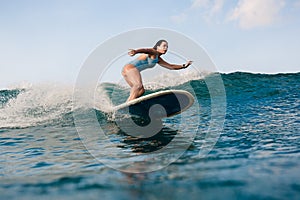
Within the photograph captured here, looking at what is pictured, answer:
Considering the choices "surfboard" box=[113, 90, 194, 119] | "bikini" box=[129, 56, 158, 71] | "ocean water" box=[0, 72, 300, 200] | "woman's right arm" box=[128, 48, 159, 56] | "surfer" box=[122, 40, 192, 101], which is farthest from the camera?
"bikini" box=[129, 56, 158, 71]

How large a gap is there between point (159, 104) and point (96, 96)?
18.4 feet

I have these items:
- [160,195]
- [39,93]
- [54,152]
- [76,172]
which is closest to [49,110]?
[39,93]

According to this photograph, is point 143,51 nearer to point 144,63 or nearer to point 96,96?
point 144,63

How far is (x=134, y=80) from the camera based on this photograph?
8117mm

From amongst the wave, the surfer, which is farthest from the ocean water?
the wave

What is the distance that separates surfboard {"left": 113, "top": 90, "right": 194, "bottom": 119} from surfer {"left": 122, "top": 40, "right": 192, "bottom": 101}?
41 cm

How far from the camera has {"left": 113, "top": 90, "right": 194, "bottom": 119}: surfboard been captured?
743 cm

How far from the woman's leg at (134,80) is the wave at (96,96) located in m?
2.30

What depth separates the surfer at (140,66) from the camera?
7.98 m

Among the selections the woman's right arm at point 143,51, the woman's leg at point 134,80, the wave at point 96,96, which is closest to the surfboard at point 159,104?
the woman's leg at point 134,80

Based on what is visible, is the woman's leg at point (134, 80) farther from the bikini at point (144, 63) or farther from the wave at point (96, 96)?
the wave at point (96, 96)

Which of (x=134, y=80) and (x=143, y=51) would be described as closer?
(x=143, y=51)

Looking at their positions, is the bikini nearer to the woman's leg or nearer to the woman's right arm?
the woman's leg

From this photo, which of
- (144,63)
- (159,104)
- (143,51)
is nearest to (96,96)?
(144,63)
